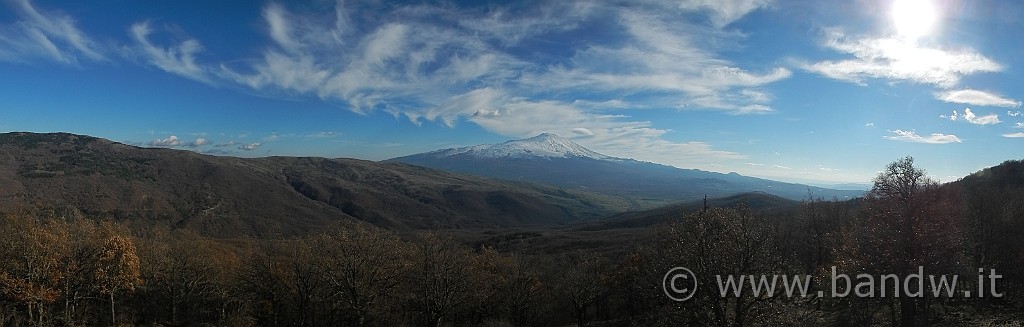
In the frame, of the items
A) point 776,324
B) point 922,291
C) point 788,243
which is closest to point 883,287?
point 922,291

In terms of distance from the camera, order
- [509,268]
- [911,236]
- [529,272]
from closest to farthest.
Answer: [911,236] < [529,272] < [509,268]

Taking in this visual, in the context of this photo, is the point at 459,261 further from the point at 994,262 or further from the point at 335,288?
the point at 994,262

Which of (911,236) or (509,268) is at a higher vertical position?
(911,236)

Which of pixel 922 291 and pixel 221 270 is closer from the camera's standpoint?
pixel 922 291

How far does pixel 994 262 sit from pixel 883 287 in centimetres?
1812

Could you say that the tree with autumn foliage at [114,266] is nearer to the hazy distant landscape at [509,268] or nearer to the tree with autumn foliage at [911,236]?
the hazy distant landscape at [509,268]

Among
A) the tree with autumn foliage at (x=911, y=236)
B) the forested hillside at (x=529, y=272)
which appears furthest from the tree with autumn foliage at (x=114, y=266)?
the tree with autumn foliage at (x=911, y=236)

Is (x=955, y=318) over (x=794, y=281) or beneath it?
beneath

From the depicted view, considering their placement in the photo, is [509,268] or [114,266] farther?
[509,268]

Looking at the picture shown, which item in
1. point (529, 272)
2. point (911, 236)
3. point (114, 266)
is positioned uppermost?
point (911, 236)

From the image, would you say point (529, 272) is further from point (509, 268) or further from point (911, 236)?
point (911, 236)

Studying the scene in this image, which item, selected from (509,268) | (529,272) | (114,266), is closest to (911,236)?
(529,272)

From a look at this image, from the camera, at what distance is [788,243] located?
56.6 metres

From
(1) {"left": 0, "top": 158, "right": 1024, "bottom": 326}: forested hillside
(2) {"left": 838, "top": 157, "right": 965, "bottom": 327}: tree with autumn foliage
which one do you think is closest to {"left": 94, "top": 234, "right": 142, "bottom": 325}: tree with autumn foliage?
(1) {"left": 0, "top": 158, "right": 1024, "bottom": 326}: forested hillside
